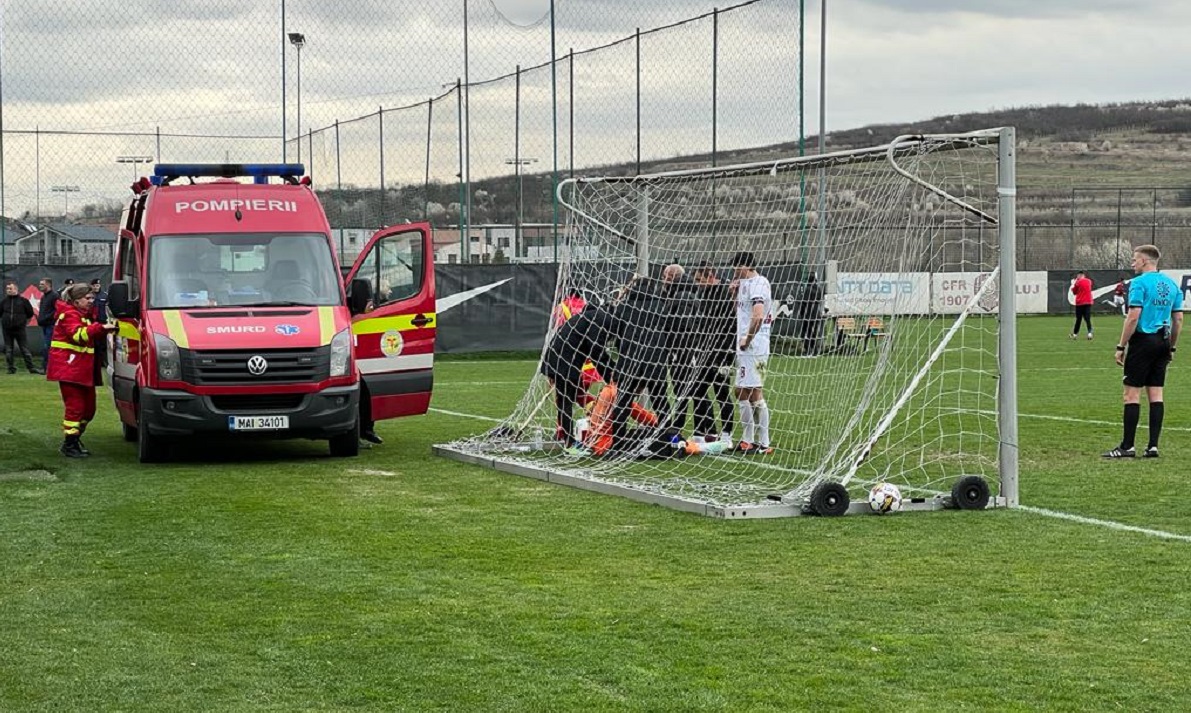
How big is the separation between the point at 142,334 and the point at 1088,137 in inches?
4244

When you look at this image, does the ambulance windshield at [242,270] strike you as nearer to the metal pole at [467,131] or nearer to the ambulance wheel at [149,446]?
the ambulance wheel at [149,446]

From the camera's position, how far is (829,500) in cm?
1143

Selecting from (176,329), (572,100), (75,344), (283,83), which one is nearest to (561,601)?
(176,329)

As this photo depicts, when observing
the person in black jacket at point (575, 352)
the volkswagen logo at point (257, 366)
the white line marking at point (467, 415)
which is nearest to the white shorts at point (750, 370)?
the person in black jacket at point (575, 352)

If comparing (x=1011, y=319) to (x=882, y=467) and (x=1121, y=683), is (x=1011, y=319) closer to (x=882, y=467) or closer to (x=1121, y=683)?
(x=882, y=467)

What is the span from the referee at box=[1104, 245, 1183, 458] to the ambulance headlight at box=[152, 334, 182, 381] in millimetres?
8504

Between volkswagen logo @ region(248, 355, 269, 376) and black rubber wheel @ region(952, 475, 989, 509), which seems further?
→ volkswagen logo @ region(248, 355, 269, 376)

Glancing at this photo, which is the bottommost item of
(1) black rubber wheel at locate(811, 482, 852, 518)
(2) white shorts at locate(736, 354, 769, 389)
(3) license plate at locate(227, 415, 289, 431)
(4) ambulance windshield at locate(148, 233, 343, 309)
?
(1) black rubber wheel at locate(811, 482, 852, 518)

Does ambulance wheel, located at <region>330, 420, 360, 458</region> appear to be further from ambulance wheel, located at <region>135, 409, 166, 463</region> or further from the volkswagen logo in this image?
ambulance wheel, located at <region>135, 409, 166, 463</region>

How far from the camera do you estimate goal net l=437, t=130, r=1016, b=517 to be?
12242 mm

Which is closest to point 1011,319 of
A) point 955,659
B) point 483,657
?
point 955,659

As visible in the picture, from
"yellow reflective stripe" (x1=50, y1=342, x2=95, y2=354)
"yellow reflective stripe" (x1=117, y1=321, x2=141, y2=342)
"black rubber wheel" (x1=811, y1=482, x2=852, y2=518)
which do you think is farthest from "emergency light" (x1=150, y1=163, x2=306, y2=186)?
"black rubber wheel" (x1=811, y1=482, x2=852, y2=518)

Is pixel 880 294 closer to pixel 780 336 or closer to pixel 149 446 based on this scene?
pixel 780 336

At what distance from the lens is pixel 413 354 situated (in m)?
16.9
